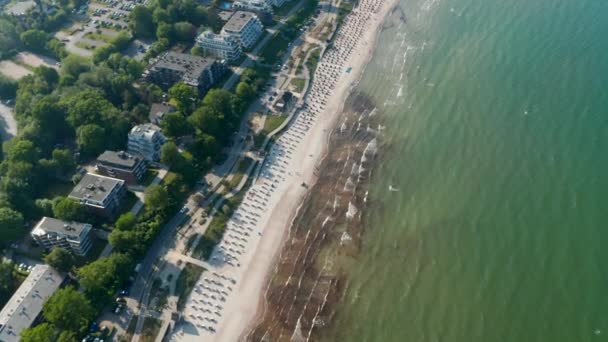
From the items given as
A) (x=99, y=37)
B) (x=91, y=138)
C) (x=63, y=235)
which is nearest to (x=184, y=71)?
(x=91, y=138)

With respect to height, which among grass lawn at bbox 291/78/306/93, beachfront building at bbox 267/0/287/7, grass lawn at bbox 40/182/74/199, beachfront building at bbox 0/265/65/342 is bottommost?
grass lawn at bbox 40/182/74/199

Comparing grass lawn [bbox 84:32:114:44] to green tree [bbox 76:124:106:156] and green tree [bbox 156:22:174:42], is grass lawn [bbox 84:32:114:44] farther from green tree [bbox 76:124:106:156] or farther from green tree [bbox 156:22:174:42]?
green tree [bbox 76:124:106:156]

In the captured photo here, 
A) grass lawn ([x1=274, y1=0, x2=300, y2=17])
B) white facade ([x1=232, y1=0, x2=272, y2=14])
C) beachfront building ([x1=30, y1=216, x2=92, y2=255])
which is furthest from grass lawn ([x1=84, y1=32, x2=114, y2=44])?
beachfront building ([x1=30, y1=216, x2=92, y2=255])

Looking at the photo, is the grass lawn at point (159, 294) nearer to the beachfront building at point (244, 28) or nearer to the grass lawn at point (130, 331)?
the grass lawn at point (130, 331)

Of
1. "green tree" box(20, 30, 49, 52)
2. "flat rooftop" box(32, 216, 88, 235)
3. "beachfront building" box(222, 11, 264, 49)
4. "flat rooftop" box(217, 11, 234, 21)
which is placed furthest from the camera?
"flat rooftop" box(217, 11, 234, 21)

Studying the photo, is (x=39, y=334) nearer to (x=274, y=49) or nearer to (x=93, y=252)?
(x=93, y=252)

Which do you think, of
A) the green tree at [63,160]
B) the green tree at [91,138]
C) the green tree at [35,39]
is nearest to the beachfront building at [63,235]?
the green tree at [63,160]
